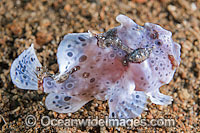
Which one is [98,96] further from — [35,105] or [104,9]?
[104,9]

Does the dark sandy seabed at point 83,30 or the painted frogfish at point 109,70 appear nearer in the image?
the painted frogfish at point 109,70

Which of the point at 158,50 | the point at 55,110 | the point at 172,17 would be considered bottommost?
the point at 55,110

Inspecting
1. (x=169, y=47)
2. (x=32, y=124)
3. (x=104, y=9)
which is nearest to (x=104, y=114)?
(x=32, y=124)

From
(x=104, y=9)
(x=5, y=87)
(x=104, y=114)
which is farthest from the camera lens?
(x=104, y=9)

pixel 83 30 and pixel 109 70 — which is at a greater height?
pixel 83 30
